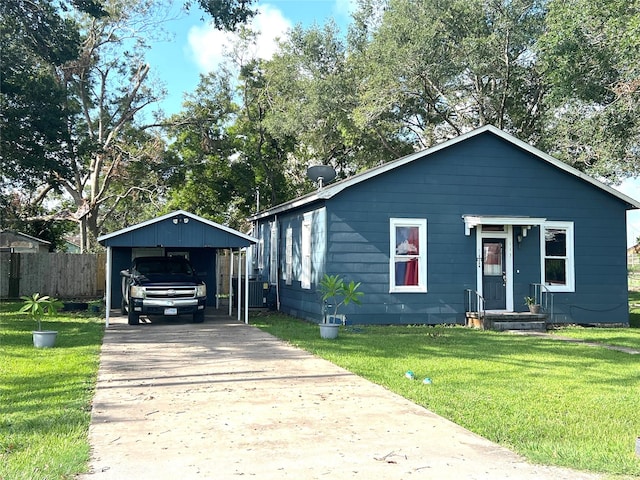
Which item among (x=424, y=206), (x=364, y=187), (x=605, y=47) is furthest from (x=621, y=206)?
(x=364, y=187)

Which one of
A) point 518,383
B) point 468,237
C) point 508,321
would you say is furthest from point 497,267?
point 518,383

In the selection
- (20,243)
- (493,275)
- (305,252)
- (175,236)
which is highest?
(20,243)

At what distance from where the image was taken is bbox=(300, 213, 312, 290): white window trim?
16.1 meters

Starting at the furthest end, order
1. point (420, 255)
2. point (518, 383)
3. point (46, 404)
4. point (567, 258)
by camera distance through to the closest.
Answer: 1. point (567, 258)
2. point (420, 255)
3. point (518, 383)
4. point (46, 404)

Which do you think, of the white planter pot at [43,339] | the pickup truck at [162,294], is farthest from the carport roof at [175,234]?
the white planter pot at [43,339]

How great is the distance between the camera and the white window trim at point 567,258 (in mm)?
15977

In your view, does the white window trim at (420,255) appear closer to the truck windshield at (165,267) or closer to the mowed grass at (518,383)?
the mowed grass at (518,383)

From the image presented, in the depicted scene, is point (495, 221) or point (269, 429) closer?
point (269, 429)

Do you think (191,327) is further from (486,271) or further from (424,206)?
(486,271)

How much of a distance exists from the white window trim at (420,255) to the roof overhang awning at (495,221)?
1097 mm

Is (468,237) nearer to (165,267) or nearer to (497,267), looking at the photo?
(497,267)

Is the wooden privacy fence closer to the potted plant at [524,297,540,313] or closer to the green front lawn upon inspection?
the green front lawn

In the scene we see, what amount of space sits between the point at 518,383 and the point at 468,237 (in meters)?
7.80

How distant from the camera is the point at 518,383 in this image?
8.05 metres
